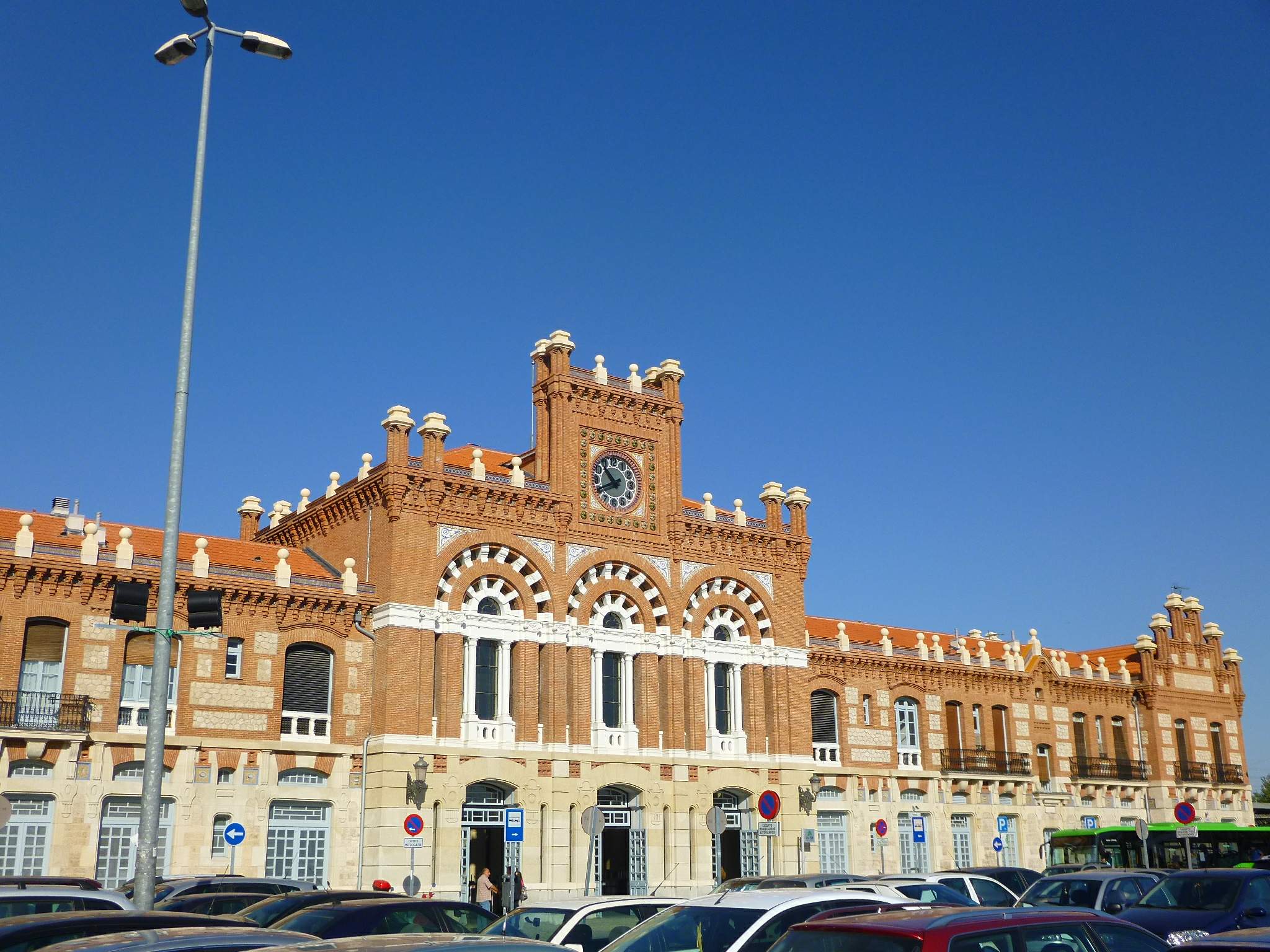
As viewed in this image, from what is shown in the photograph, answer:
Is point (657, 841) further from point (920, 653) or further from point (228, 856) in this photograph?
point (920, 653)

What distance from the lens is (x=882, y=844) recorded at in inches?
1767

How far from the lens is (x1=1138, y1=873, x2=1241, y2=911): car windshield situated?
17.6 m

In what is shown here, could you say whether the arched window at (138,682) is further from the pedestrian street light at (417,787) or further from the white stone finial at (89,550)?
the pedestrian street light at (417,787)

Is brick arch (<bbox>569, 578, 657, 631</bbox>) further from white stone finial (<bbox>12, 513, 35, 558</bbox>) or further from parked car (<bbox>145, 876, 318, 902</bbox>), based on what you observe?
parked car (<bbox>145, 876, 318, 902</bbox>)

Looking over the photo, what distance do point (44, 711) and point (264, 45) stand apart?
724 inches

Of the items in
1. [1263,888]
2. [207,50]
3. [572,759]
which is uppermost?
[207,50]

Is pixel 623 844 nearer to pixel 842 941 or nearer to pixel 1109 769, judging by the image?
pixel 1109 769

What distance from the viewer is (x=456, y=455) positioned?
40344 millimetres

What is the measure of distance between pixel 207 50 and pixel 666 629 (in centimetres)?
2434

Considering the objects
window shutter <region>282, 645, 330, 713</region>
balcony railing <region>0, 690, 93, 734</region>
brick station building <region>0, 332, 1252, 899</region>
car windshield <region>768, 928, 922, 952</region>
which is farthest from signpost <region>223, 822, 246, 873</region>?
car windshield <region>768, 928, 922, 952</region>

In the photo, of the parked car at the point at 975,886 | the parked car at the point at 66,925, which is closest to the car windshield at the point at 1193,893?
the parked car at the point at 975,886

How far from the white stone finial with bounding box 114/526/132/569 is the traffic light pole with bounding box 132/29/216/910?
15.1m

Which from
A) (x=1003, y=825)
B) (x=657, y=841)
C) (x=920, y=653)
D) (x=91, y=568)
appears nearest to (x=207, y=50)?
(x=91, y=568)

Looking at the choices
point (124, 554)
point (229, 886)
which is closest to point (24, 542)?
point (124, 554)
